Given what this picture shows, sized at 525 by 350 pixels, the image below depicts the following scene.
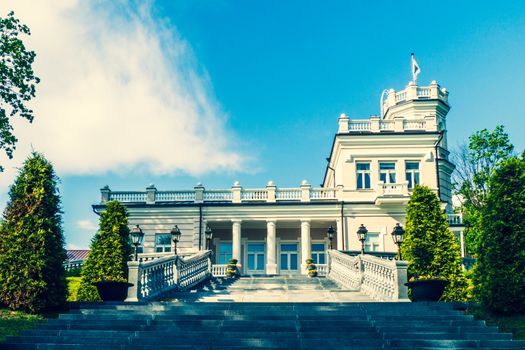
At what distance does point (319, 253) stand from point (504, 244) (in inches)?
965

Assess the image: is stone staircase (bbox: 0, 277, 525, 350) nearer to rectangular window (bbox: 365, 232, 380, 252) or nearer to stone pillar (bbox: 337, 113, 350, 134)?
rectangular window (bbox: 365, 232, 380, 252)

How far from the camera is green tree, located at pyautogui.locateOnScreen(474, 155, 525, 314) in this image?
47.9 feet

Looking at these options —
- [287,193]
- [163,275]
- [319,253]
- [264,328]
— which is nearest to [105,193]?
[287,193]

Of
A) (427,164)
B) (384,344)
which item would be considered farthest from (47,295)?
(427,164)

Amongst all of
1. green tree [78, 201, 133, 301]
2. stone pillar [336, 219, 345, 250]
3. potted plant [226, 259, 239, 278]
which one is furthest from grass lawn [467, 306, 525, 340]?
stone pillar [336, 219, 345, 250]

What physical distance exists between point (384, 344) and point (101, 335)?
5.93 m

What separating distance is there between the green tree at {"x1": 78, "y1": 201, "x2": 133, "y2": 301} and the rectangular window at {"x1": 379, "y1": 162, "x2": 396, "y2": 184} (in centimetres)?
2115

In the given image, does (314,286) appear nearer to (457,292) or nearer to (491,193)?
(457,292)

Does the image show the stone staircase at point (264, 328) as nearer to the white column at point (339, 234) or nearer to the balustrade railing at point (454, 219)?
the white column at point (339, 234)

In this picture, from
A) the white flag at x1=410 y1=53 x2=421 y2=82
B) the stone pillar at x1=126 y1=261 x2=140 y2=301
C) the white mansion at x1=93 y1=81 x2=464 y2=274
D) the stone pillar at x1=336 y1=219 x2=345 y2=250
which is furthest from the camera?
the white flag at x1=410 y1=53 x2=421 y2=82

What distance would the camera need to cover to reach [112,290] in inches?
614

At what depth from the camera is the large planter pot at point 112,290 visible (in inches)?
609

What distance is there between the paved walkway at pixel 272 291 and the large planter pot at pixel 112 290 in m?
3.33

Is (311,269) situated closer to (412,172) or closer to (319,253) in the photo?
(319,253)
